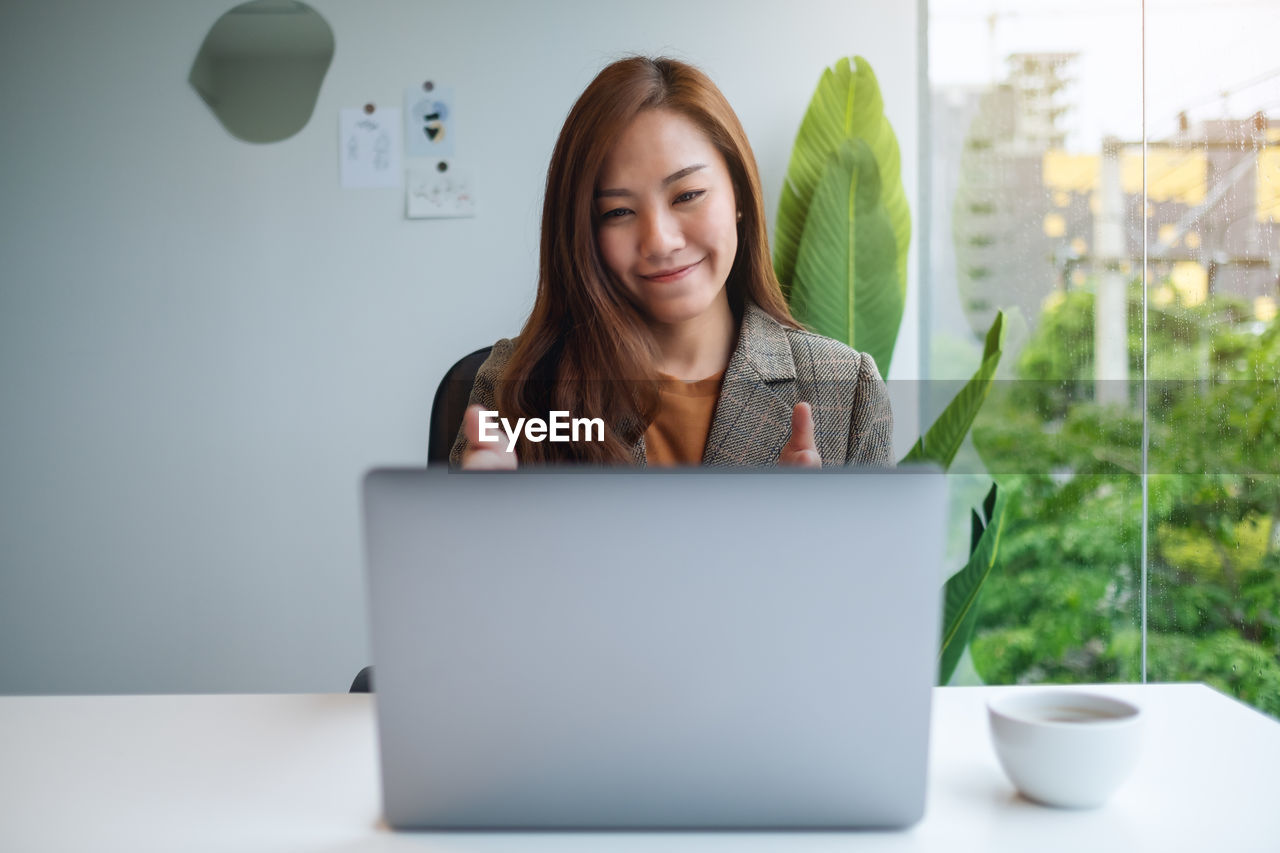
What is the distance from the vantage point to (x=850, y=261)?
7.36 feet

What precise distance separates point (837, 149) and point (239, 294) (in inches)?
62.7

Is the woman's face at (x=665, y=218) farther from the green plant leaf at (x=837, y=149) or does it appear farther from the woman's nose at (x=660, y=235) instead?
the green plant leaf at (x=837, y=149)

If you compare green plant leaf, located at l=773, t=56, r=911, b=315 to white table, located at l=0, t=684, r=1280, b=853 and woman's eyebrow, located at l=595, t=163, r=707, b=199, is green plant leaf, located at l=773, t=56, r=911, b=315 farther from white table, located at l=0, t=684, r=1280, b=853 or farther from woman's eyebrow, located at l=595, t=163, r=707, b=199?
white table, located at l=0, t=684, r=1280, b=853

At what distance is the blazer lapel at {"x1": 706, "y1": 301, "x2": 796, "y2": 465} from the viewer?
4.61ft

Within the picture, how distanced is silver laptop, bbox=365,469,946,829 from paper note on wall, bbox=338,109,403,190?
2072 mm

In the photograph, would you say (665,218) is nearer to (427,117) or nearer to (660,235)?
(660,235)

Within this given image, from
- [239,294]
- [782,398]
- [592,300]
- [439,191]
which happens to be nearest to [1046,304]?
[782,398]

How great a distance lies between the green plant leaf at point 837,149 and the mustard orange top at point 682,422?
85cm

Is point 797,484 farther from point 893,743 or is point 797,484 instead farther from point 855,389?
point 855,389

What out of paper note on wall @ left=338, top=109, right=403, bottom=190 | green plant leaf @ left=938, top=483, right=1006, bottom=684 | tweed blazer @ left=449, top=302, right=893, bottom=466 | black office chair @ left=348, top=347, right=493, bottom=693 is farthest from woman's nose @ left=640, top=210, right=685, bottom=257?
paper note on wall @ left=338, top=109, right=403, bottom=190

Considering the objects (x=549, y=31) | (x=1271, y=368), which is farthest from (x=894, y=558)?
(x=549, y=31)

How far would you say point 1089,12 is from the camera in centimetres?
233

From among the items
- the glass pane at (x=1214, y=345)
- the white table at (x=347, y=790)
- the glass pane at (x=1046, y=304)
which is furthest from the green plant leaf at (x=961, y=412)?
the white table at (x=347, y=790)

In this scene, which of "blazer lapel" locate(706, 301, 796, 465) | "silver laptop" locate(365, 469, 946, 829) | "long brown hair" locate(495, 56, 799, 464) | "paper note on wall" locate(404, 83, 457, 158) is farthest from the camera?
"paper note on wall" locate(404, 83, 457, 158)
